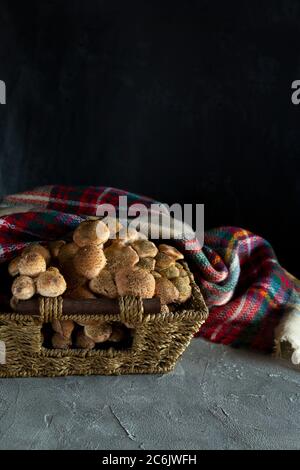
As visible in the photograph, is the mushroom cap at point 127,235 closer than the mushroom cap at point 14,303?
No

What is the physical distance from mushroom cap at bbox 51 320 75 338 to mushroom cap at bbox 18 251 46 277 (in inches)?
5.7

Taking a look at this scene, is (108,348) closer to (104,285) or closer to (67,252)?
(104,285)

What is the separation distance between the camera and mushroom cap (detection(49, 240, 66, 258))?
161cm

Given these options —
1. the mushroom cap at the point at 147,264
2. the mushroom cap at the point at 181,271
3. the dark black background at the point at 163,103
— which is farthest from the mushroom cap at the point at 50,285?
the dark black background at the point at 163,103

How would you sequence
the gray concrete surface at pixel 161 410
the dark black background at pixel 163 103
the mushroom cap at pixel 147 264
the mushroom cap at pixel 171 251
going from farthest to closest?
the dark black background at pixel 163 103 < the mushroom cap at pixel 171 251 < the mushroom cap at pixel 147 264 < the gray concrete surface at pixel 161 410

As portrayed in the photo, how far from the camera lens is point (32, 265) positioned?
1.49 metres

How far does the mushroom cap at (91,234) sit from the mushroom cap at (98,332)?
0.22 metres

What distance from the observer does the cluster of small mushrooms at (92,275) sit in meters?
1.48

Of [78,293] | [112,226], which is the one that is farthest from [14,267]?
[112,226]

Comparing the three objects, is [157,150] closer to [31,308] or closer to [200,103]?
[200,103]

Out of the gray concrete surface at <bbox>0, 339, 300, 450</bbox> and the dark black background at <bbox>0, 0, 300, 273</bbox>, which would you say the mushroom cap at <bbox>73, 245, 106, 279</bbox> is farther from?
the dark black background at <bbox>0, 0, 300, 273</bbox>

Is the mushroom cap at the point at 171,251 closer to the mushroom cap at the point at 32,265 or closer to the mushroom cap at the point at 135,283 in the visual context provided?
the mushroom cap at the point at 135,283

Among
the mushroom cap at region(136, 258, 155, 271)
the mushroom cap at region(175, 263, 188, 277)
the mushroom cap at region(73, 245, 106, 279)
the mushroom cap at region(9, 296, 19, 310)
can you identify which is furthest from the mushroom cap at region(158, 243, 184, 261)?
the mushroom cap at region(9, 296, 19, 310)

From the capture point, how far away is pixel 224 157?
8.20 ft
